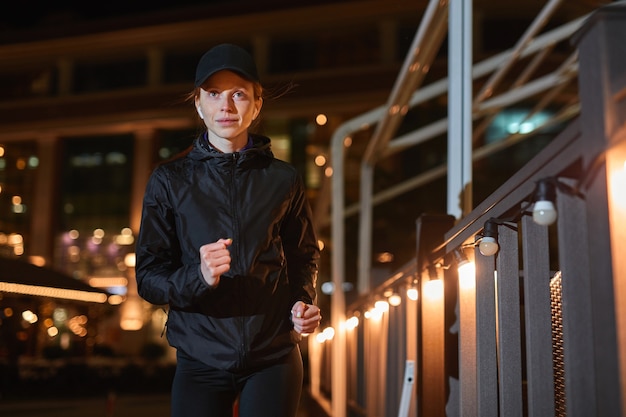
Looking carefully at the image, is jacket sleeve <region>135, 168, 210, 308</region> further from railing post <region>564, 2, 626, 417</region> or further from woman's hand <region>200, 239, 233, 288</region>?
railing post <region>564, 2, 626, 417</region>

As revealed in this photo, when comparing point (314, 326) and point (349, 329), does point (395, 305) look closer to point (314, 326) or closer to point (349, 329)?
point (314, 326)

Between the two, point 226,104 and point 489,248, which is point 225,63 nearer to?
point 226,104

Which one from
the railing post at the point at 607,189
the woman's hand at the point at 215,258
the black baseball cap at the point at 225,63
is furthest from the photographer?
the black baseball cap at the point at 225,63

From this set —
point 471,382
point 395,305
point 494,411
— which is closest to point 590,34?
point 494,411

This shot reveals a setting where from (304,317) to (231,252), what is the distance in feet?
0.89

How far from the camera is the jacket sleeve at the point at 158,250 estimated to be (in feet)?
7.40

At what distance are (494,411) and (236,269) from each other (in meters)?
1.24

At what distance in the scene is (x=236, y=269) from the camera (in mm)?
2260

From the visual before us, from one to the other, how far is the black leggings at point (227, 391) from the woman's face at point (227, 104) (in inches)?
26.1

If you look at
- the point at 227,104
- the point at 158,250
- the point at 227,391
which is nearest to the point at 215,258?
the point at 158,250

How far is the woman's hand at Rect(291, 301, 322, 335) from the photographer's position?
2299 millimetres

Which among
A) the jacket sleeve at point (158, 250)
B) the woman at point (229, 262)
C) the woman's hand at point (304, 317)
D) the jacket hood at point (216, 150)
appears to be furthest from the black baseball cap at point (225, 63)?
the woman's hand at point (304, 317)

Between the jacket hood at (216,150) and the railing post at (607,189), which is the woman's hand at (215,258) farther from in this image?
the railing post at (607,189)

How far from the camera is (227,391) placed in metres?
2.29
